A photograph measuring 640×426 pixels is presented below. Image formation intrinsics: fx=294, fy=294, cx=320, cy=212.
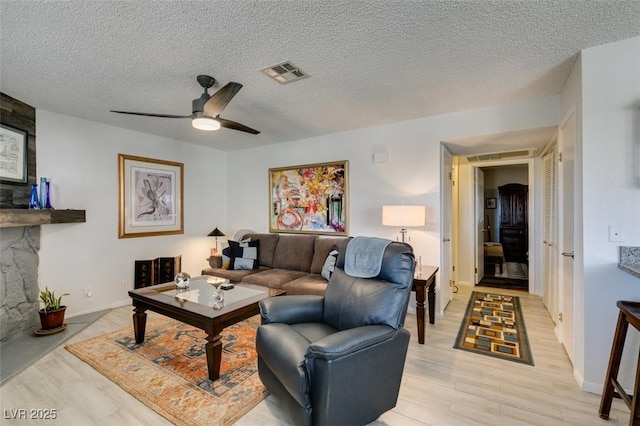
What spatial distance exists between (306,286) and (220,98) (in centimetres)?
207

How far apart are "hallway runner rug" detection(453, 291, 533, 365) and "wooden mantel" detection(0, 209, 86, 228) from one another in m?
4.24

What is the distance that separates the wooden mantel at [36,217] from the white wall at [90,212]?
0.27 metres

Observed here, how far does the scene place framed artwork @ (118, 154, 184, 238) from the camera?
3.99m

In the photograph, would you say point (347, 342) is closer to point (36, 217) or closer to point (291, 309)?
point (291, 309)

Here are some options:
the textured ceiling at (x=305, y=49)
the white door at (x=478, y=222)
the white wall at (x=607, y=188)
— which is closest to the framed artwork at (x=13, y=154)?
the textured ceiling at (x=305, y=49)

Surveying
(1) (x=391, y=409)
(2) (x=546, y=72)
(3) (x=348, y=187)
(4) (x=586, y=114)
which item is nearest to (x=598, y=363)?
(1) (x=391, y=409)

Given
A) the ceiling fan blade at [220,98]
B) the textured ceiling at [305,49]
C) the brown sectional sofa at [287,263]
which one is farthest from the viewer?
the brown sectional sofa at [287,263]

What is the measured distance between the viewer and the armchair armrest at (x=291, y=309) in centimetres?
205

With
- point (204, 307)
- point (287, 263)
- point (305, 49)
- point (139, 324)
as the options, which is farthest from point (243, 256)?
point (305, 49)

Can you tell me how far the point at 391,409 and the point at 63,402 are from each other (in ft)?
6.97

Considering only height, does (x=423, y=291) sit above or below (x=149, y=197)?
below

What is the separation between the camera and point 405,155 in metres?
3.69

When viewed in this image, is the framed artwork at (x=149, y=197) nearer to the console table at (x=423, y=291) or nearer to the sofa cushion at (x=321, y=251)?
the sofa cushion at (x=321, y=251)

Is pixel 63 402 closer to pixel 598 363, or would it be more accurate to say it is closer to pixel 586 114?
pixel 598 363
